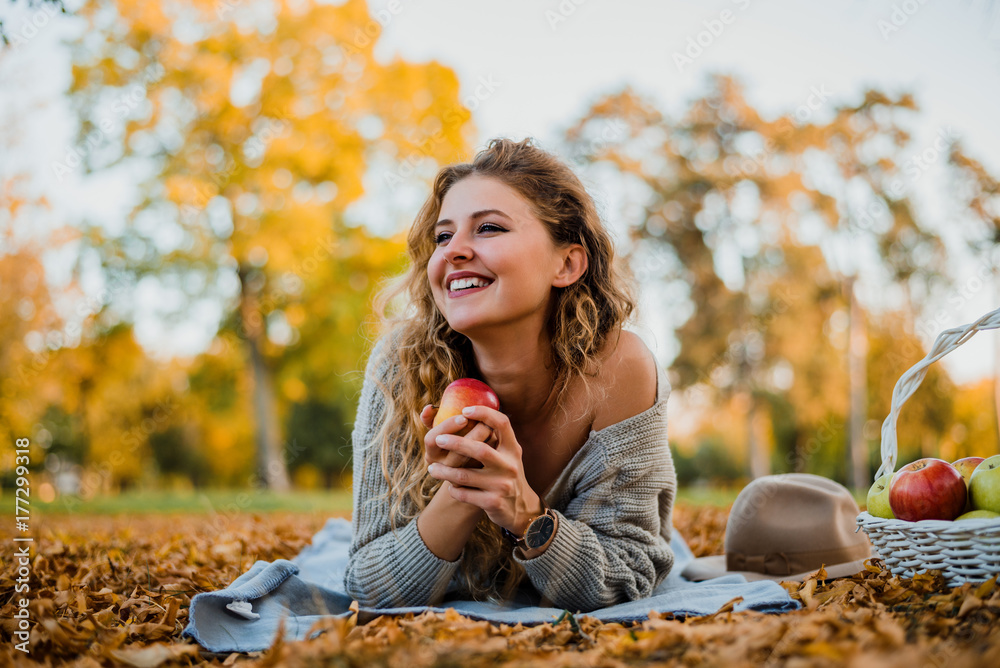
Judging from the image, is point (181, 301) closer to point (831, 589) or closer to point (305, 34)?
point (305, 34)

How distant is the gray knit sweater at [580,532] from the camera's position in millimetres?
2889

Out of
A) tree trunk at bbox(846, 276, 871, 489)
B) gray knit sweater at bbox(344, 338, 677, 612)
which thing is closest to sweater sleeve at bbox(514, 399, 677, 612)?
gray knit sweater at bbox(344, 338, 677, 612)

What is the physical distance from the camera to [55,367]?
1675 cm

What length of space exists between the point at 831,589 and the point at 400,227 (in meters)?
13.8

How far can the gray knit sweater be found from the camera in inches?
114

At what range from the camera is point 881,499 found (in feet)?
9.04

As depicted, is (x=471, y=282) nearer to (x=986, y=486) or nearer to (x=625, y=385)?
(x=625, y=385)

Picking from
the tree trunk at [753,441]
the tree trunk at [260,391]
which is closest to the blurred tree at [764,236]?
the tree trunk at [753,441]

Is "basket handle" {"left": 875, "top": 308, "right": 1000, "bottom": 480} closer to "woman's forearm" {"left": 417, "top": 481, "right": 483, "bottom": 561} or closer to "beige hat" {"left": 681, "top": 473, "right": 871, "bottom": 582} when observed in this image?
"beige hat" {"left": 681, "top": 473, "right": 871, "bottom": 582}

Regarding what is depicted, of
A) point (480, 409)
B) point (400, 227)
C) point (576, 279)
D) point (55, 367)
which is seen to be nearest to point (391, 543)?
point (480, 409)

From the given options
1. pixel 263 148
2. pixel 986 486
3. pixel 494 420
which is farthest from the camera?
pixel 263 148

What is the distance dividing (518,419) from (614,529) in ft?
2.36

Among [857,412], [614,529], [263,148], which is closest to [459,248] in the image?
[614,529]

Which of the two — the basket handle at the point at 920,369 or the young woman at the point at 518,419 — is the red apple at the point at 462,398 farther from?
the basket handle at the point at 920,369
